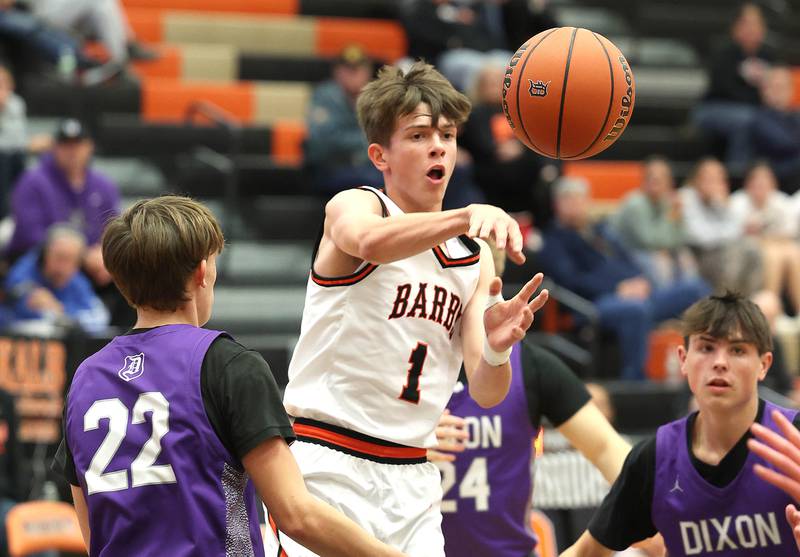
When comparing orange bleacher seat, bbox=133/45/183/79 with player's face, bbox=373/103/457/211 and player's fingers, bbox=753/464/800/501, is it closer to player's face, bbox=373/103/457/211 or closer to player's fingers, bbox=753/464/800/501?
player's face, bbox=373/103/457/211

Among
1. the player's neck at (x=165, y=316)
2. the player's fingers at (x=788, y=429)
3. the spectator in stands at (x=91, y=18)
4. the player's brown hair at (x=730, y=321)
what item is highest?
the spectator in stands at (x=91, y=18)

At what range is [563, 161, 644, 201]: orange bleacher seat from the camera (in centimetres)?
1273

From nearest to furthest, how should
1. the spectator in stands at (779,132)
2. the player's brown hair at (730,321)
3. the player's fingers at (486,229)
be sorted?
the player's fingers at (486,229) → the player's brown hair at (730,321) → the spectator in stands at (779,132)

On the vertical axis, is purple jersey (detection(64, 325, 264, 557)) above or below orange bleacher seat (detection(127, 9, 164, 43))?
below

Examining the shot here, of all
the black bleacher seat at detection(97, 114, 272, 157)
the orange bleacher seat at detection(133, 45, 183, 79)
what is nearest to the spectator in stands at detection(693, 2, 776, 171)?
the black bleacher seat at detection(97, 114, 272, 157)

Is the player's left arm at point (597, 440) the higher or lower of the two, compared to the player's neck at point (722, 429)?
lower

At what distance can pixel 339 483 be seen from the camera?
4.18 m

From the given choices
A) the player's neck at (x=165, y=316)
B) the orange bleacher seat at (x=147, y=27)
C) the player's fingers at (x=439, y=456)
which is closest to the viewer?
the player's neck at (x=165, y=316)

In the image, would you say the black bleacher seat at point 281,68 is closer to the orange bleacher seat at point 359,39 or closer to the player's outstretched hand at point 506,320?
the orange bleacher seat at point 359,39

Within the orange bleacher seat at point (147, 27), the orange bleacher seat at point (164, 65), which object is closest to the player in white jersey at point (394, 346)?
the orange bleacher seat at point (164, 65)

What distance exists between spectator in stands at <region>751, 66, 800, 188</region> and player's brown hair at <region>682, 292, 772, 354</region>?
9.09 meters

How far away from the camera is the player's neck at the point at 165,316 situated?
3.37 metres

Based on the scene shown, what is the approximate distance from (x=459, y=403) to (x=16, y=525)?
299 cm

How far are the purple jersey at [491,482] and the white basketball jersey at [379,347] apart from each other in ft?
3.20
